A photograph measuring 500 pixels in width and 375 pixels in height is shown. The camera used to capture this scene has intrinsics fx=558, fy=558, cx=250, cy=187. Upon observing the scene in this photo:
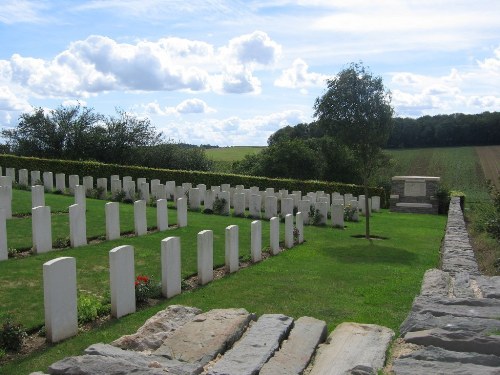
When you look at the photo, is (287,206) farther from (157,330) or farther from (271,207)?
(157,330)

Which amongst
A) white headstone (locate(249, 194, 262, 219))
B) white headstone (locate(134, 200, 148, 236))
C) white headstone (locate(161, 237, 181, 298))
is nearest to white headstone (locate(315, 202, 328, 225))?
white headstone (locate(249, 194, 262, 219))

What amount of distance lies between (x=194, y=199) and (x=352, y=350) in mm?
15898

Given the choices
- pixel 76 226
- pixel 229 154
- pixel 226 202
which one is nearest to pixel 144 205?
pixel 76 226

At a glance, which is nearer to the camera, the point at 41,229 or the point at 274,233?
the point at 41,229

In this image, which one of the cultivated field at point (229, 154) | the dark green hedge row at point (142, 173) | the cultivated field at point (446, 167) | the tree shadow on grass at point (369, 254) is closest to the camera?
the tree shadow on grass at point (369, 254)

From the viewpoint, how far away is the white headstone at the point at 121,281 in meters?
6.83

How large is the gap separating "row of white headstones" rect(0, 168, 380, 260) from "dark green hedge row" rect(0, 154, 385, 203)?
4149 mm

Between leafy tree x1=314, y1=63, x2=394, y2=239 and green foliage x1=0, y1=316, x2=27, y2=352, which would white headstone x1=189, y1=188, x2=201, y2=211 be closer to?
leafy tree x1=314, y1=63, x2=394, y2=239

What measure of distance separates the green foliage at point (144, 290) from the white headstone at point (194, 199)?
12.4 meters

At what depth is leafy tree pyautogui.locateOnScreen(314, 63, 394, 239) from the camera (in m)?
15.7

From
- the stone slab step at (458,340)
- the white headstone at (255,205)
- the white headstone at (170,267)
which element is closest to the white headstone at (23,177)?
the white headstone at (255,205)

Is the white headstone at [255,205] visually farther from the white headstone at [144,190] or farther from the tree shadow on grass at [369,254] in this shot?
the tree shadow on grass at [369,254]

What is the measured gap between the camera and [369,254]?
1301cm

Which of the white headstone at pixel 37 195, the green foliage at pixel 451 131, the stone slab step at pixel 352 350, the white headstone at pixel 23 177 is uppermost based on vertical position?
the green foliage at pixel 451 131
